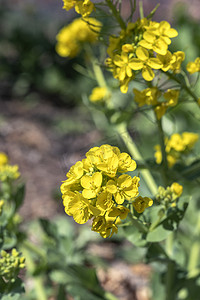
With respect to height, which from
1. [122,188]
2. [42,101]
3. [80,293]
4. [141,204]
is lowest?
[42,101]

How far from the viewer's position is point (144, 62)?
3.69 feet

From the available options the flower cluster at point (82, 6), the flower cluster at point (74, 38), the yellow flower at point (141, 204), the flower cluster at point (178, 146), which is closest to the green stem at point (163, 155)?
the flower cluster at point (178, 146)

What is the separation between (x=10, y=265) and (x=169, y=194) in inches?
24.5

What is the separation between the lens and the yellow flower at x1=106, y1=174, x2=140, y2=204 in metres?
0.97

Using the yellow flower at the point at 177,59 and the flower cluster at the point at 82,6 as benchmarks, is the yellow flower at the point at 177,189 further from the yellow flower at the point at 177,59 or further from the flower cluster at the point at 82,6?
the flower cluster at the point at 82,6

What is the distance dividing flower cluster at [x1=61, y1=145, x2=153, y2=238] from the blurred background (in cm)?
137

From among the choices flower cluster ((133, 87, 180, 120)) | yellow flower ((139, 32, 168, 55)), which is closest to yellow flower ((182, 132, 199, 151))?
flower cluster ((133, 87, 180, 120))

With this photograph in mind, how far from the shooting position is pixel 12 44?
5.40 meters

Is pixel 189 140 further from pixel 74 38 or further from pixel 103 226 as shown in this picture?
pixel 74 38

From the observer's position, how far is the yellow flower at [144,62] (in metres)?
1.11

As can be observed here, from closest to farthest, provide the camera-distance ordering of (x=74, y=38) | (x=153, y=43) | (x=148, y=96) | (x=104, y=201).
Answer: (x=104, y=201)
(x=153, y=43)
(x=148, y=96)
(x=74, y=38)

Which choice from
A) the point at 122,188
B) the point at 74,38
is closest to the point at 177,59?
the point at 122,188

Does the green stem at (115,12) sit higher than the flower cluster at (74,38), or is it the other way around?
the green stem at (115,12)

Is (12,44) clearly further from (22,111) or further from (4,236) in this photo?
(4,236)
